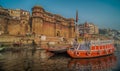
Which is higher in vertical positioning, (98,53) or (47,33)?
(47,33)

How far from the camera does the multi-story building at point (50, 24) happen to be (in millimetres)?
56906

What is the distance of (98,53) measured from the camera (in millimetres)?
25734

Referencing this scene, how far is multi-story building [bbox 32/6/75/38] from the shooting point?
56.9 m

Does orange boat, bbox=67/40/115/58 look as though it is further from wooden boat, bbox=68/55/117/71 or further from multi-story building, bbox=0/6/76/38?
multi-story building, bbox=0/6/76/38

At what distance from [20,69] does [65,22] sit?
66.3 m

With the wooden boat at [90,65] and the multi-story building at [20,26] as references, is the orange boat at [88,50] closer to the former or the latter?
the wooden boat at [90,65]

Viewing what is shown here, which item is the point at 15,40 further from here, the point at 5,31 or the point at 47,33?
the point at 47,33

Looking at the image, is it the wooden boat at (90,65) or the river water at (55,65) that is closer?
the river water at (55,65)

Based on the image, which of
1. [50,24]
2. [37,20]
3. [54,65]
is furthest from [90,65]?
[50,24]

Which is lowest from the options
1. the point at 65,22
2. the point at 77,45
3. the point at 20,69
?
the point at 20,69

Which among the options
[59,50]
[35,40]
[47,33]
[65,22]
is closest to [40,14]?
[47,33]

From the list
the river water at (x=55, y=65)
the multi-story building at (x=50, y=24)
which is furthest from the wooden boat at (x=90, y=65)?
the multi-story building at (x=50, y=24)

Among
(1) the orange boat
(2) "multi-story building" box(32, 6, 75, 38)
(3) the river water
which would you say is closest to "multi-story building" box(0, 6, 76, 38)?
(2) "multi-story building" box(32, 6, 75, 38)

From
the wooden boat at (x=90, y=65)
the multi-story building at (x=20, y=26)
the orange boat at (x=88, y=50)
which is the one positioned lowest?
the wooden boat at (x=90, y=65)
